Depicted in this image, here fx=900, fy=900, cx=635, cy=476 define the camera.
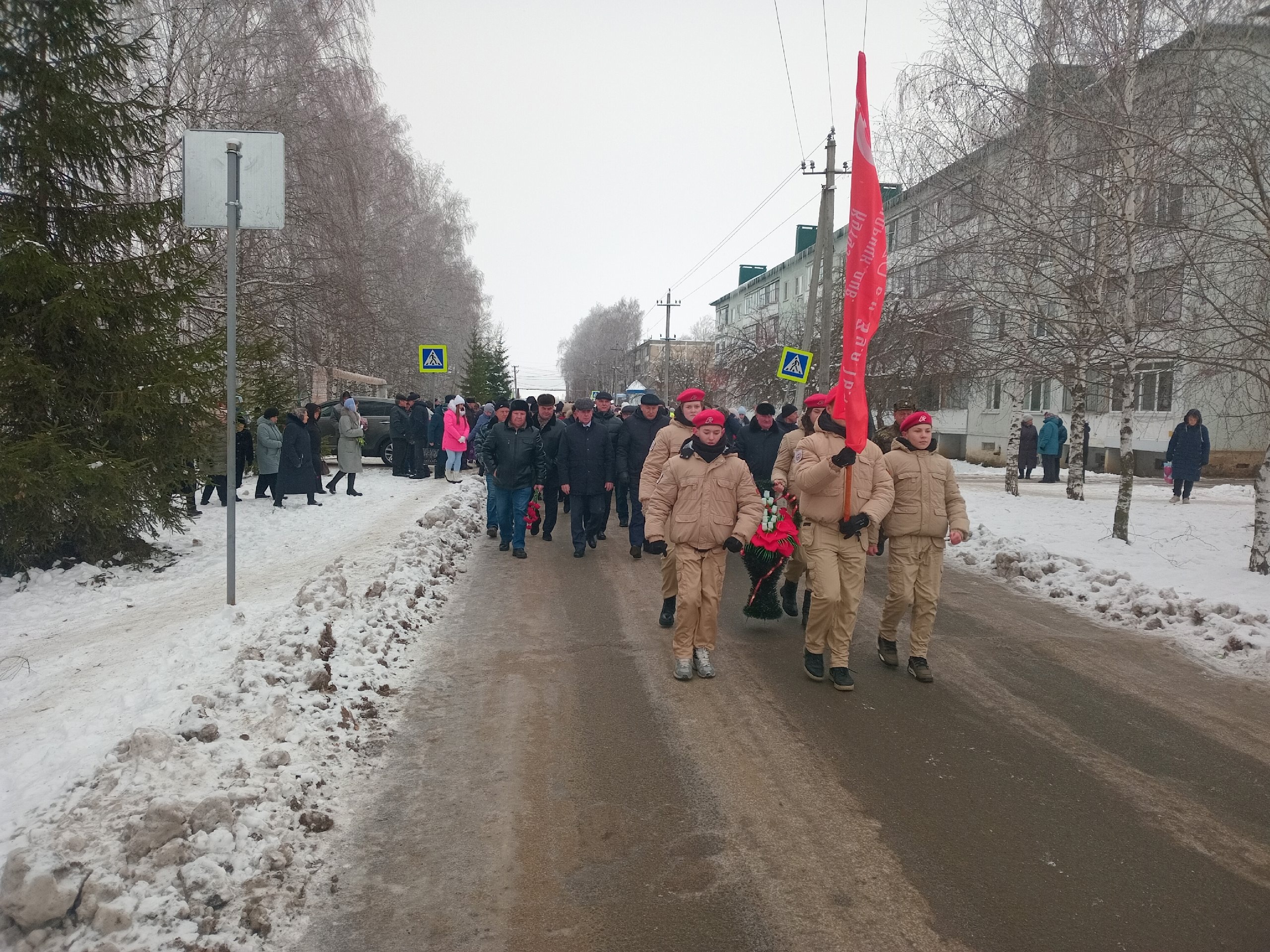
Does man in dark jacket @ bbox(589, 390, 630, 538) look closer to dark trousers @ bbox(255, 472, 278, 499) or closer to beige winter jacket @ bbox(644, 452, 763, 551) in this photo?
beige winter jacket @ bbox(644, 452, 763, 551)

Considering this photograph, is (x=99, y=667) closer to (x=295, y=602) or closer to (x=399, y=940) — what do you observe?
(x=295, y=602)

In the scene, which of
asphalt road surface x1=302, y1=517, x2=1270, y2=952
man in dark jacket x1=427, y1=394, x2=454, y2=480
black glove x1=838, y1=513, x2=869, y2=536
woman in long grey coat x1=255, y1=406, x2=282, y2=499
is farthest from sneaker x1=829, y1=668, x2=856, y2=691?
man in dark jacket x1=427, y1=394, x2=454, y2=480

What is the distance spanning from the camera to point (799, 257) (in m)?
57.8

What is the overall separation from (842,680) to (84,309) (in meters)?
7.45

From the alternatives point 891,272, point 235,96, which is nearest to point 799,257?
point 891,272

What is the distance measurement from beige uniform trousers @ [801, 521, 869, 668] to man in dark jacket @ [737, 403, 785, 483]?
4125mm

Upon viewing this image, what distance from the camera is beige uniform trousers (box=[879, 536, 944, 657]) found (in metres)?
6.36

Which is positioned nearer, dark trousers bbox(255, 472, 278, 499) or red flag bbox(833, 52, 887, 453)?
red flag bbox(833, 52, 887, 453)

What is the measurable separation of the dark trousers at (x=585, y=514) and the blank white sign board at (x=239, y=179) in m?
5.62

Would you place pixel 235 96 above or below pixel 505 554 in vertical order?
above

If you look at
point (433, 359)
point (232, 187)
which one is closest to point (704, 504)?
point (232, 187)

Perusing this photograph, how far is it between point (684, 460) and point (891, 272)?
15560 millimetres

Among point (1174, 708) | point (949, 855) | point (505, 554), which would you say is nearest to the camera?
point (949, 855)

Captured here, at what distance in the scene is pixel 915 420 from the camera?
6504 millimetres
